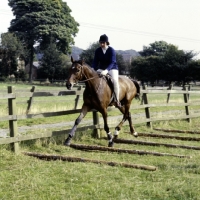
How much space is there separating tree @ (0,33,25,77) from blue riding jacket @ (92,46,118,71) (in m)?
60.7

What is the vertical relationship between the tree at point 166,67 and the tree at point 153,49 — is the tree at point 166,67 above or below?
below

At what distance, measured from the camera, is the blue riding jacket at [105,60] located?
9509 mm

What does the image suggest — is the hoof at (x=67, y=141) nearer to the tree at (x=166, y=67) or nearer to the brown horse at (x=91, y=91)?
the brown horse at (x=91, y=91)

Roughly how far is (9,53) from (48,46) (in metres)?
7.98

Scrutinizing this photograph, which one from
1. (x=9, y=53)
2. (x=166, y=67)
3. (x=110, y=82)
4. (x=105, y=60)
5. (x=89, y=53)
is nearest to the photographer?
(x=110, y=82)

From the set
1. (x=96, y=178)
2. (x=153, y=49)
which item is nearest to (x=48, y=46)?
(x=153, y=49)

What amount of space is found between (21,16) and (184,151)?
7260 cm

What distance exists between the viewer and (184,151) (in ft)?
28.3

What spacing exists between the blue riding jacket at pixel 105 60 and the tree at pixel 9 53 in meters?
60.7

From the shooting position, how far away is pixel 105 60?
966cm

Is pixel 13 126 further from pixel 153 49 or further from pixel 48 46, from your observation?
pixel 153 49

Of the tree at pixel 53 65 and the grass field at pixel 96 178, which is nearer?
the grass field at pixel 96 178

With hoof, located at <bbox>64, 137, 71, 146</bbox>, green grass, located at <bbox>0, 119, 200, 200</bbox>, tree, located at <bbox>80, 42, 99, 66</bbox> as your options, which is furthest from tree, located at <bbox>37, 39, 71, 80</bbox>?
green grass, located at <bbox>0, 119, 200, 200</bbox>

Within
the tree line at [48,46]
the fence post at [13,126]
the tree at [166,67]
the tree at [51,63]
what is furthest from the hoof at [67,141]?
the tree at [51,63]
